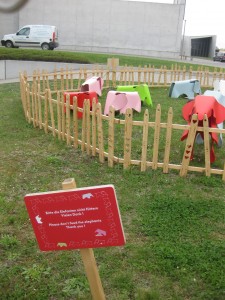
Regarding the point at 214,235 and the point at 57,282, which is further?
the point at 214,235

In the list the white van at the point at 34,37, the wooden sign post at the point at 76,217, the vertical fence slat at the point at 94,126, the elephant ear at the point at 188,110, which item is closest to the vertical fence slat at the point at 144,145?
the vertical fence slat at the point at 94,126

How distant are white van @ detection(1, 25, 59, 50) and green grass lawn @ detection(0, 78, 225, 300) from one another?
77.2 ft

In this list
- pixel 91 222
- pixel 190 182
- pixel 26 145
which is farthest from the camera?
pixel 26 145

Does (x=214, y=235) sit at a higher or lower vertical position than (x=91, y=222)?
lower

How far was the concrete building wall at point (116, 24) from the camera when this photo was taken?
114 ft

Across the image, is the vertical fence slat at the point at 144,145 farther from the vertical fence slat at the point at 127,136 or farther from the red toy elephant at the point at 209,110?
the red toy elephant at the point at 209,110

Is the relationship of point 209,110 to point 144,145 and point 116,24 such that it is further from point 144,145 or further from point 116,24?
point 116,24

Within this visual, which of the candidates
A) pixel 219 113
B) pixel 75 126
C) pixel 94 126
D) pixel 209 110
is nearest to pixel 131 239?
pixel 94 126

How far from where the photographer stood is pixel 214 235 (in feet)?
13.2

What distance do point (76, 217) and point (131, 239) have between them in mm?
1799

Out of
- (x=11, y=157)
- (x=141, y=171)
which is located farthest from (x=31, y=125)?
(x=141, y=171)

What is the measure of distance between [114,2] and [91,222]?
35.5m

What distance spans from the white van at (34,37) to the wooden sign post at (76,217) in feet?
90.2

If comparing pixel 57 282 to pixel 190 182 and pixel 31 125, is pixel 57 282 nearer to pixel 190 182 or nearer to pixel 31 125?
pixel 190 182
